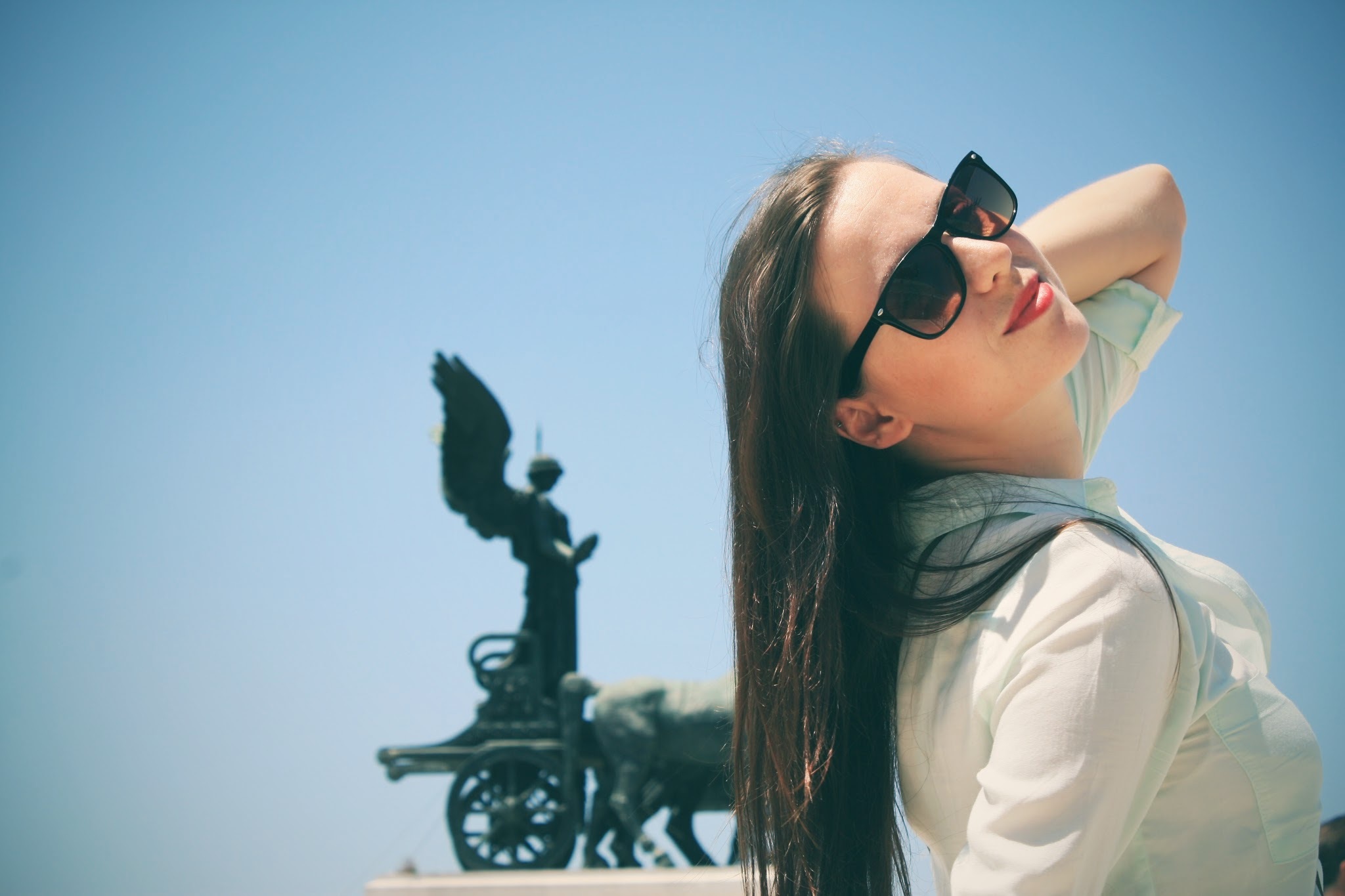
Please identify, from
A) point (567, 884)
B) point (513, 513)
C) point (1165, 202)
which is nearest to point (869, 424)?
point (1165, 202)

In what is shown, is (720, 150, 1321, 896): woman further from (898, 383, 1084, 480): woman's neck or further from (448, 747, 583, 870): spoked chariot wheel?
(448, 747, 583, 870): spoked chariot wheel

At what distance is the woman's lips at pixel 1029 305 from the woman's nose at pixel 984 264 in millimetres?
18

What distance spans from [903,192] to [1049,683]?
0.44 meters

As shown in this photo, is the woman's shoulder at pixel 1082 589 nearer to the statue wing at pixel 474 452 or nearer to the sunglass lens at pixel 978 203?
the sunglass lens at pixel 978 203

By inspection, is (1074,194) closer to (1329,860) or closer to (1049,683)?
(1049,683)

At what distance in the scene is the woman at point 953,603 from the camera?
0.66m

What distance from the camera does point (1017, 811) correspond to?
0.63m

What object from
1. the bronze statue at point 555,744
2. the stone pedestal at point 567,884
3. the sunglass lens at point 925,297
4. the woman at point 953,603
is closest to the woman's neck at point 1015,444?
the woman at point 953,603

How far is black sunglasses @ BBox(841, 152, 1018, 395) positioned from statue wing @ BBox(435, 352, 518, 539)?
6.99m

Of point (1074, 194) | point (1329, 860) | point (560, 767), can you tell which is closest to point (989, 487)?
point (1074, 194)

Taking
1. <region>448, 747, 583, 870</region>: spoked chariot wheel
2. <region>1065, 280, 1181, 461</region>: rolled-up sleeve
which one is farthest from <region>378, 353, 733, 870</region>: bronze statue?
<region>1065, 280, 1181, 461</region>: rolled-up sleeve

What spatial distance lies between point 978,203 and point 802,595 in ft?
1.19

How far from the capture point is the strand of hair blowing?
0.83 metres

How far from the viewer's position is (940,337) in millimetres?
866
